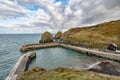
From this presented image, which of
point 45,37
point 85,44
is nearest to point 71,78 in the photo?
point 85,44

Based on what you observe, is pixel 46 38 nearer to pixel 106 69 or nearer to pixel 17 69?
pixel 17 69

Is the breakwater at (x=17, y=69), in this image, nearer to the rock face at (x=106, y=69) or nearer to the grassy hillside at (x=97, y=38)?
the rock face at (x=106, y=69)

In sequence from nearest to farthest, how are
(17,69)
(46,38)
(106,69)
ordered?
(106,69), (17,69), (46,38)

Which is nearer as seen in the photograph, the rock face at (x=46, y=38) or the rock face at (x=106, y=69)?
the rock face at (x=106, y=69)

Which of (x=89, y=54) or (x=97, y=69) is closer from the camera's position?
(x=97, y=69)

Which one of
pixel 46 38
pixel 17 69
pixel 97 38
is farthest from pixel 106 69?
pixel 46 38

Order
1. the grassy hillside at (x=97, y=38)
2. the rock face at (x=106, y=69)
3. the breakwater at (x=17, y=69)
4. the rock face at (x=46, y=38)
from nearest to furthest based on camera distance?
the rock face at (x=106, y=69) < the breakwater at (x=17, y=69) < the grassy hillside at (x=97, y=38) < the rock face at (x=46, y=38)

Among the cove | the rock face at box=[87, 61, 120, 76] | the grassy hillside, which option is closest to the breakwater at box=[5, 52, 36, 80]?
the cove

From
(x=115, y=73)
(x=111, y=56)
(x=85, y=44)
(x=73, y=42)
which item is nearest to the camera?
(x=115, y=73)

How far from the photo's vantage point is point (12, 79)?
23.1 metres

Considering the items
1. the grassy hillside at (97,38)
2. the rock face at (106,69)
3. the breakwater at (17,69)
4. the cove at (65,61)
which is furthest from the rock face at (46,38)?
the rock face at (106,69)

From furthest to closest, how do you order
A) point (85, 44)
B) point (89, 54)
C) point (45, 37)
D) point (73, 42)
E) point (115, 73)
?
point (45, 37) → point (73, 42) → point (85, 44) → point (89, 54) → point (115, 73)

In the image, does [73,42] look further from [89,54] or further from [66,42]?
[89,54]

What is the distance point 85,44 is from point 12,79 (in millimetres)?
51527
